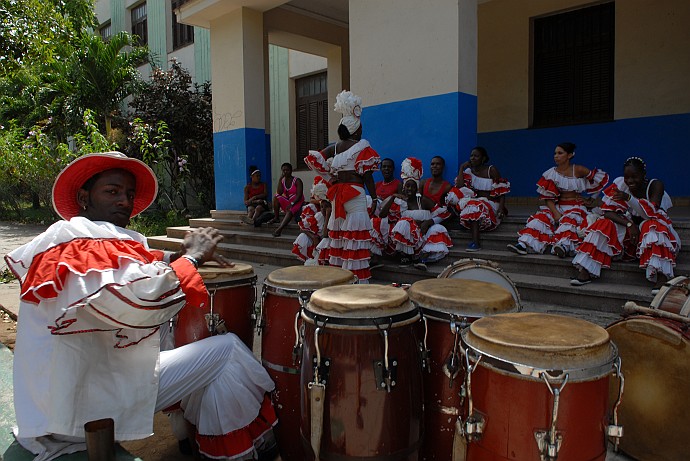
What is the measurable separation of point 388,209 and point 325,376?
4.14 m

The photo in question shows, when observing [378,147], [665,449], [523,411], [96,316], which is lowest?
[665,449]

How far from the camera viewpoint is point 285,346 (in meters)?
2.51

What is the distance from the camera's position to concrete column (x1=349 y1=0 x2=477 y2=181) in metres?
6.39

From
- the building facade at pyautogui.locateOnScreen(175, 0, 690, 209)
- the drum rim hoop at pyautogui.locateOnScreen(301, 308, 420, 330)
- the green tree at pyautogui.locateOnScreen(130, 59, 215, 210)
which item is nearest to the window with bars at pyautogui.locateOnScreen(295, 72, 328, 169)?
the building facade at pyautogui.locateOnScreen(175, 0, 690, 209)

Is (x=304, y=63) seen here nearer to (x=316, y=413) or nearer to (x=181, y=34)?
(x=181, y=34)

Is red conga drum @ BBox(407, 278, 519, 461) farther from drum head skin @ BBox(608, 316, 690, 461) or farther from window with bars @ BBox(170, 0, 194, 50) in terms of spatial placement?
window with bars @ BBox(170, 0, 194, 50)

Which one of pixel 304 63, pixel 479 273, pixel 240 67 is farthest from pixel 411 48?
pixel 304 63

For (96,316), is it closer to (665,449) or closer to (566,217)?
(665,449)

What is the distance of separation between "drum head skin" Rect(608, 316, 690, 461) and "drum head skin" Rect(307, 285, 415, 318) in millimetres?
1063

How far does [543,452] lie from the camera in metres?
1.63

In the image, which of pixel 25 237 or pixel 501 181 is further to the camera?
pixel 25 237

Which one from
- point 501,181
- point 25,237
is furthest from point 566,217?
point 25,237

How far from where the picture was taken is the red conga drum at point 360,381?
199 centimetres

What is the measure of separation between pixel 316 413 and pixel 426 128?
17.4ft
